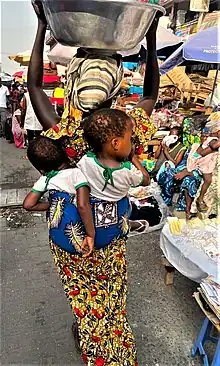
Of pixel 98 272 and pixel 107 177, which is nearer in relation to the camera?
pixel 107 177

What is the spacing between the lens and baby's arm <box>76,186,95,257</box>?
1.40 metres

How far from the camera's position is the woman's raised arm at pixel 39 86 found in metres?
1.49

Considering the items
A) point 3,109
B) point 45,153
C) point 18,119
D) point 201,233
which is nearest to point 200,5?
point 18,119

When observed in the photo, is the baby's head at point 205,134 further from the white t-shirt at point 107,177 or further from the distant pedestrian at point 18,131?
the distant pedestrian at point 18,131

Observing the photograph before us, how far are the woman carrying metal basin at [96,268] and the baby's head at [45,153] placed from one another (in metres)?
0.03

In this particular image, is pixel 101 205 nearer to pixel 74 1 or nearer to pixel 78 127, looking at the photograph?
pixel 78 127

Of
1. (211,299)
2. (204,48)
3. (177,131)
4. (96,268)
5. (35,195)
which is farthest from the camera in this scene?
(177,131)

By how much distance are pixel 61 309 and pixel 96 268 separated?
1.12m

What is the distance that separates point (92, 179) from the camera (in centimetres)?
144

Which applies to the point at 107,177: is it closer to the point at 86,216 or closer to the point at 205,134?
the point at 86,216

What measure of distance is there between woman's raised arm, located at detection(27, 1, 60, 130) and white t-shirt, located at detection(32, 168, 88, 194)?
0.21 meters

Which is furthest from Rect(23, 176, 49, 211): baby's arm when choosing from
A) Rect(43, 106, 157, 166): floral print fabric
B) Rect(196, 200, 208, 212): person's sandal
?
Rect(196, 200, 208, 212): person's sandal

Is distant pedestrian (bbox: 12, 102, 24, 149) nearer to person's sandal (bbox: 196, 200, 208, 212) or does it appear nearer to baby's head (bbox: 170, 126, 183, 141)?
baby's head (bbox: 170, 126, 183, 141)

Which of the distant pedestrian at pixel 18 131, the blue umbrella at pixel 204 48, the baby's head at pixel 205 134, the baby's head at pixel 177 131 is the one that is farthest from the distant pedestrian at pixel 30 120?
the baby's head at pixel 205 134
